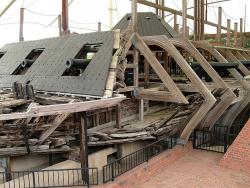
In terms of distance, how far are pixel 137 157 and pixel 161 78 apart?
3.28 meters

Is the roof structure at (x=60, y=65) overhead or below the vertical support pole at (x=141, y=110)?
overhead

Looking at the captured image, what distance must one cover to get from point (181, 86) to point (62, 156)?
5.73 m

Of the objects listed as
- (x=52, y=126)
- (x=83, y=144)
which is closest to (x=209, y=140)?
(x=83, y=144)

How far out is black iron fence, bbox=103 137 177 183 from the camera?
10594mm

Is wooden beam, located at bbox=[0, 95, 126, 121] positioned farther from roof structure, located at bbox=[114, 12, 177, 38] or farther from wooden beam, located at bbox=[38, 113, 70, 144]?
roof structure, located at bbox=[114, 12, 177, 38]

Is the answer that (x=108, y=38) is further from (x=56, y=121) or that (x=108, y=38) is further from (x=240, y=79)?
(x=240, y=79)

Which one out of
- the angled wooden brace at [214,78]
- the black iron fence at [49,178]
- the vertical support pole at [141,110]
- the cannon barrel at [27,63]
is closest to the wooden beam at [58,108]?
the black iron fence at [49,178]

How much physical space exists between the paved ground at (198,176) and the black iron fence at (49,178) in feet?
7.17

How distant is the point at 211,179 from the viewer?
1092 cm

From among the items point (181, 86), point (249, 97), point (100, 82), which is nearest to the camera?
point (100, 82)

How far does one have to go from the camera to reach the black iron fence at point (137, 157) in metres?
10.6

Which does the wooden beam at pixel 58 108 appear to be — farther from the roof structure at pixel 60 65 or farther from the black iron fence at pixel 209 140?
the black iron fence at pixel 209 140

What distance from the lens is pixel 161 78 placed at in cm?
1143

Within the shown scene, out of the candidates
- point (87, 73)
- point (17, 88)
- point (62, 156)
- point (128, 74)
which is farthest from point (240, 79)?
point (17, 88)
